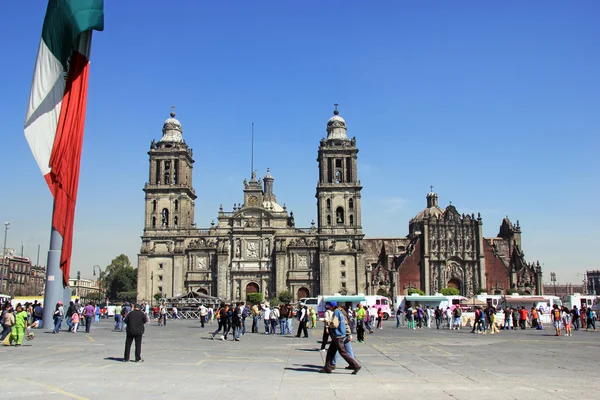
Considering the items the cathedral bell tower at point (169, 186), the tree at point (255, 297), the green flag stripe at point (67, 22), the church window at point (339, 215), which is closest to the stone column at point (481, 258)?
the church window at point (339, 215)

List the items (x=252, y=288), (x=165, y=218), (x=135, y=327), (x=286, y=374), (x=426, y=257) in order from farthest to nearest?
(x=426, y=257) < (x=165, y=218) < (x=252, y=288) < (x=135, y=327) < (x=286, y=374)

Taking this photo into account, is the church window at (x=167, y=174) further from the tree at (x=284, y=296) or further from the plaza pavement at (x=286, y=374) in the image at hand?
the plaza pavement at (x=286, y=374)

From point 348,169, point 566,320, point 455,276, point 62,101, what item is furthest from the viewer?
point 455,276

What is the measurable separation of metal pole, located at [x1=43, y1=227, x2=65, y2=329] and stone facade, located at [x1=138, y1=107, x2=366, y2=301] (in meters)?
45.0

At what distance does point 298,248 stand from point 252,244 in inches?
224

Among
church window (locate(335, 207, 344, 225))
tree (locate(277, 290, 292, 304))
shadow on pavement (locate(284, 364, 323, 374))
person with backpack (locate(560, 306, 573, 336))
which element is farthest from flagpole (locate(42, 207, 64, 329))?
church window (locate(335, 207, 344, 225))

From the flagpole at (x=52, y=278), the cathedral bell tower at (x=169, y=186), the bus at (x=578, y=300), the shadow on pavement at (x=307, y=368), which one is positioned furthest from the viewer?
the cathedral bell tower at (x=169, y=186)

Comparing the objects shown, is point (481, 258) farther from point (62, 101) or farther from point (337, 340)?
point (337, 340)

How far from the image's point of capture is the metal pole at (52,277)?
27875 millimetres

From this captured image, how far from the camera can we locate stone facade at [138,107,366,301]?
73.2 m

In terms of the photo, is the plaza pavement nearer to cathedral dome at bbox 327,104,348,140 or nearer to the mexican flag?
the mexican flag

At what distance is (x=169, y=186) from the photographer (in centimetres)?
7519

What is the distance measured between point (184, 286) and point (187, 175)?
1446 centimetres

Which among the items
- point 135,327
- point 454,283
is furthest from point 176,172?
point 135,327
